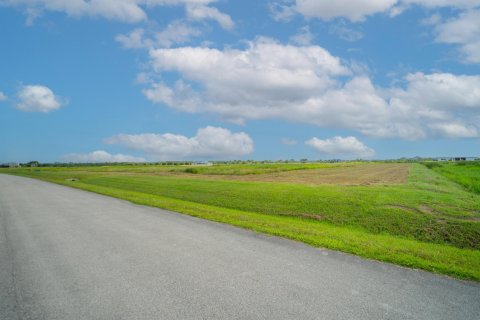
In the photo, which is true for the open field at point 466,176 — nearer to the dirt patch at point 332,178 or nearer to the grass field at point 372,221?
the dirt patch at point 332,178

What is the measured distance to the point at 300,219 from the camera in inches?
659

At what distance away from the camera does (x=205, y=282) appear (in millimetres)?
6805

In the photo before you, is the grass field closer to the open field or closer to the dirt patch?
the dirt patch

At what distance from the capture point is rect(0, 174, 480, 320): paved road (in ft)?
18.5

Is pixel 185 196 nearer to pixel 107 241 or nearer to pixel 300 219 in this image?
pixel 300 219

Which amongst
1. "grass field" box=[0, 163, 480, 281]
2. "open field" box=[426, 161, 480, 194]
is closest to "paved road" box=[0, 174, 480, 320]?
"grass field" box=[0, 163, 480, 281]

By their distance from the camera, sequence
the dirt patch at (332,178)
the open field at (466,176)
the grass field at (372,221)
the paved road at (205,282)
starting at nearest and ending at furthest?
the paved road at (205,282) < the grass field at (372,221) < the open field at (466,176) < the dirt patch at (332,178)

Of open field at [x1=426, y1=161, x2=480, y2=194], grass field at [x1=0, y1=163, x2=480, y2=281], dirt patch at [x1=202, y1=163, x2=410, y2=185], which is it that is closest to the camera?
grass field at [x1=0, y1=163, x2=480, y2=281]

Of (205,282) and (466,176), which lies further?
(466,176)

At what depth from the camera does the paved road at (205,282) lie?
5.62 m

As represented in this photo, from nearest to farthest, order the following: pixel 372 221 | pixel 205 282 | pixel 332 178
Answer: pixel 205 282 → pixel 372 221 → pixel 332 178

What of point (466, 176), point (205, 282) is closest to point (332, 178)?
point (466, 176)

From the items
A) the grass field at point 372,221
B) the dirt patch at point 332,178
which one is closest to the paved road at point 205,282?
the grass field at point 372,221

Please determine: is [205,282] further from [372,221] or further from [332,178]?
[332,178]
